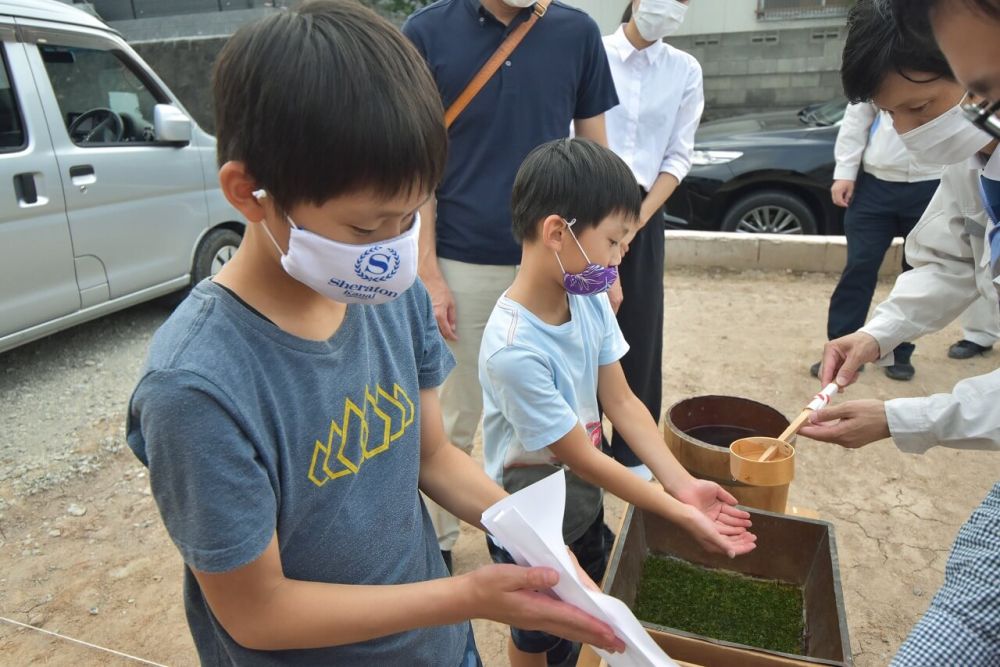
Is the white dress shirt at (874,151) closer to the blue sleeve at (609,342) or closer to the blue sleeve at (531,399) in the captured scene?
the blue sleeve at (609,342)

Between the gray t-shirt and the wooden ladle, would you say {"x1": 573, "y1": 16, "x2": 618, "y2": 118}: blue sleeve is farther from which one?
the gray t-shirt

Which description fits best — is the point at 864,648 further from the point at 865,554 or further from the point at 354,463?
the point at 354,463

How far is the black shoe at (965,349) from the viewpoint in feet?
13.6

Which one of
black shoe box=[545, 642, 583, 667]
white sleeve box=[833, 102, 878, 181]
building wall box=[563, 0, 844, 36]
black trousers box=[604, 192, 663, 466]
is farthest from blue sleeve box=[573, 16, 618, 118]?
building wall box=[563, 0, 844, 36]

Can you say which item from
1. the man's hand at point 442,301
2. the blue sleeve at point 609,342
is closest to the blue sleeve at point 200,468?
the blue sleeve at point 609,342

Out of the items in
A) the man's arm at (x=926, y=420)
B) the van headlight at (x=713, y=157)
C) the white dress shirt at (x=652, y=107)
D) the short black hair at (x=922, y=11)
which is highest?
the short black hair at (x=922, y=11)

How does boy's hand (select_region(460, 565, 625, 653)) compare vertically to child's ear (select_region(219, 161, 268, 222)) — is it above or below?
below

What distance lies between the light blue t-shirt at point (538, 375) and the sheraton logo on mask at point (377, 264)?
0.64m

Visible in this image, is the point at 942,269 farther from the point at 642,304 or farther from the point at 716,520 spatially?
the point at 716,520

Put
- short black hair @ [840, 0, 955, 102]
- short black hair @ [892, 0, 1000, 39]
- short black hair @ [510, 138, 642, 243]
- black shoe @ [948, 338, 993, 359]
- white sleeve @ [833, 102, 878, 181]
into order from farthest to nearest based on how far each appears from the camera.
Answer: black shoe @ [948, 338, 993, 359]
white sleeve @ [833, 102, 878, 181]
short black hair @ [510, 138, 642, 243]
short black hair @ [840, 0, 955, 102]
short black hair @ [892, 0, 1000, 39]

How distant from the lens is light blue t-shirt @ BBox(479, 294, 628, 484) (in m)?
1.58

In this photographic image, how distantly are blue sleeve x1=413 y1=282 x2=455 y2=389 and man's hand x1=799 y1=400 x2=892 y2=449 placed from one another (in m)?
1.11

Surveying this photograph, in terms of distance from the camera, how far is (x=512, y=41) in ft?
7.39

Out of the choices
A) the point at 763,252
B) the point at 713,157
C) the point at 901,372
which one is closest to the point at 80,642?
the point at 901,372
